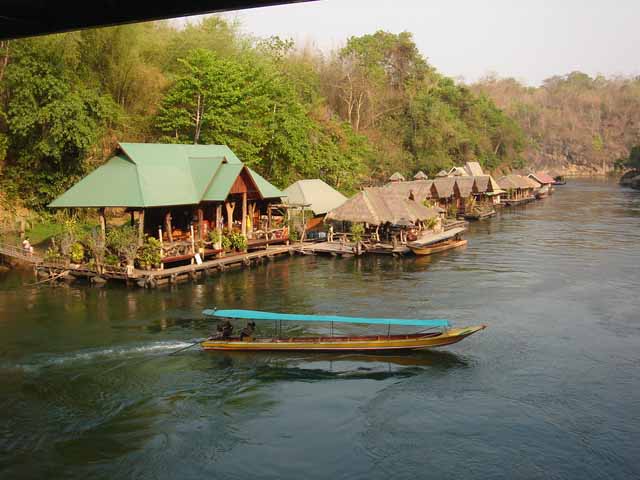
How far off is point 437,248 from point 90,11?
29047 mm

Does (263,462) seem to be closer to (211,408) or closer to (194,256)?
(211,408)

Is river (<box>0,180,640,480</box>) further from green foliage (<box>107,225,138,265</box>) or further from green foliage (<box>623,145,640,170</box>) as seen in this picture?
green foliage (<box>623,145,640,170</box>)

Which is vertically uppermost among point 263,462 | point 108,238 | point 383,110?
point 383,110

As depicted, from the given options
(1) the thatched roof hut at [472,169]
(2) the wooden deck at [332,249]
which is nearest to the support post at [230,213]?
(2) the wooden deck at [332,249]

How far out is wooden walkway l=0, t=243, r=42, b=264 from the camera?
2784 centimetres

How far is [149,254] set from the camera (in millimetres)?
26203

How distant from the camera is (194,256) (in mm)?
28062

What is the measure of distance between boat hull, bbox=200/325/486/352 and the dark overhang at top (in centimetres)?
1031

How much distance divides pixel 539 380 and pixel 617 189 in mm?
80499

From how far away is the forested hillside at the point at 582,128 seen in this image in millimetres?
125125

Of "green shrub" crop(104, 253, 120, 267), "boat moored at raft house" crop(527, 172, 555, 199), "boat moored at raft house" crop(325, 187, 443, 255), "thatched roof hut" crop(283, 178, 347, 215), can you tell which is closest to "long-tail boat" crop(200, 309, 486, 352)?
"green shrub" crop(104, 253, 120, 267)

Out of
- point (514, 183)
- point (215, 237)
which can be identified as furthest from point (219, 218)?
→ point (514, 183)

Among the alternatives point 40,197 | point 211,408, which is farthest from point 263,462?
point 40,197

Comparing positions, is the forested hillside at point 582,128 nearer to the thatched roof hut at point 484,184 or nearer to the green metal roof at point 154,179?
the thatched roof hut at point 484,184
